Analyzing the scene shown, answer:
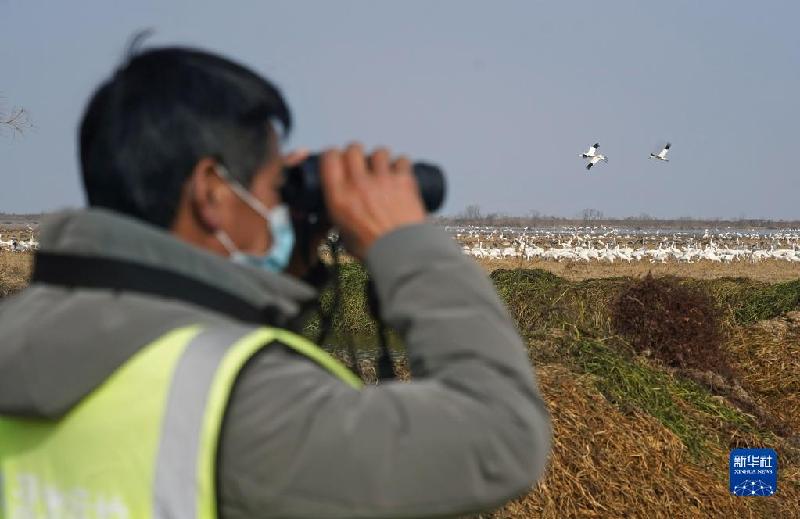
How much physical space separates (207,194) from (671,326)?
942 centimetres

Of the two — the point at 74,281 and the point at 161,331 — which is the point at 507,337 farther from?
the point at 74,281

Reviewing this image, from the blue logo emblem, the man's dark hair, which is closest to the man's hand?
the man's dark hair

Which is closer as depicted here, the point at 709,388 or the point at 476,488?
the point at 476,488

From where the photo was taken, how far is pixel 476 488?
51.6 inches

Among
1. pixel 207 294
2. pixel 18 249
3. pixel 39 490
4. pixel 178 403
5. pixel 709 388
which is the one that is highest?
pixel 207 294

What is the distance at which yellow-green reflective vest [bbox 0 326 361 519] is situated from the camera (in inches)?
50.1

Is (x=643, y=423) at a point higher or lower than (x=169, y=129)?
lower

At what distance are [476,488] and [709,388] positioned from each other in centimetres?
869

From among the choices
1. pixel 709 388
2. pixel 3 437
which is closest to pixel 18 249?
pixel 709 388

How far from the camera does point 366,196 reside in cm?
148

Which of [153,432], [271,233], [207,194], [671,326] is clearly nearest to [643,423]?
[671,326]

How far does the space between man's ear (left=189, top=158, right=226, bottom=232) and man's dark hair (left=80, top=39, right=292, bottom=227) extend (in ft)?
0.04

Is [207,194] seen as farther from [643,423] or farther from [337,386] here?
[643,423]

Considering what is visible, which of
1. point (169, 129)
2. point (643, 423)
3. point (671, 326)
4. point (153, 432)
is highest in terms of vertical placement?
point (169, 129)
